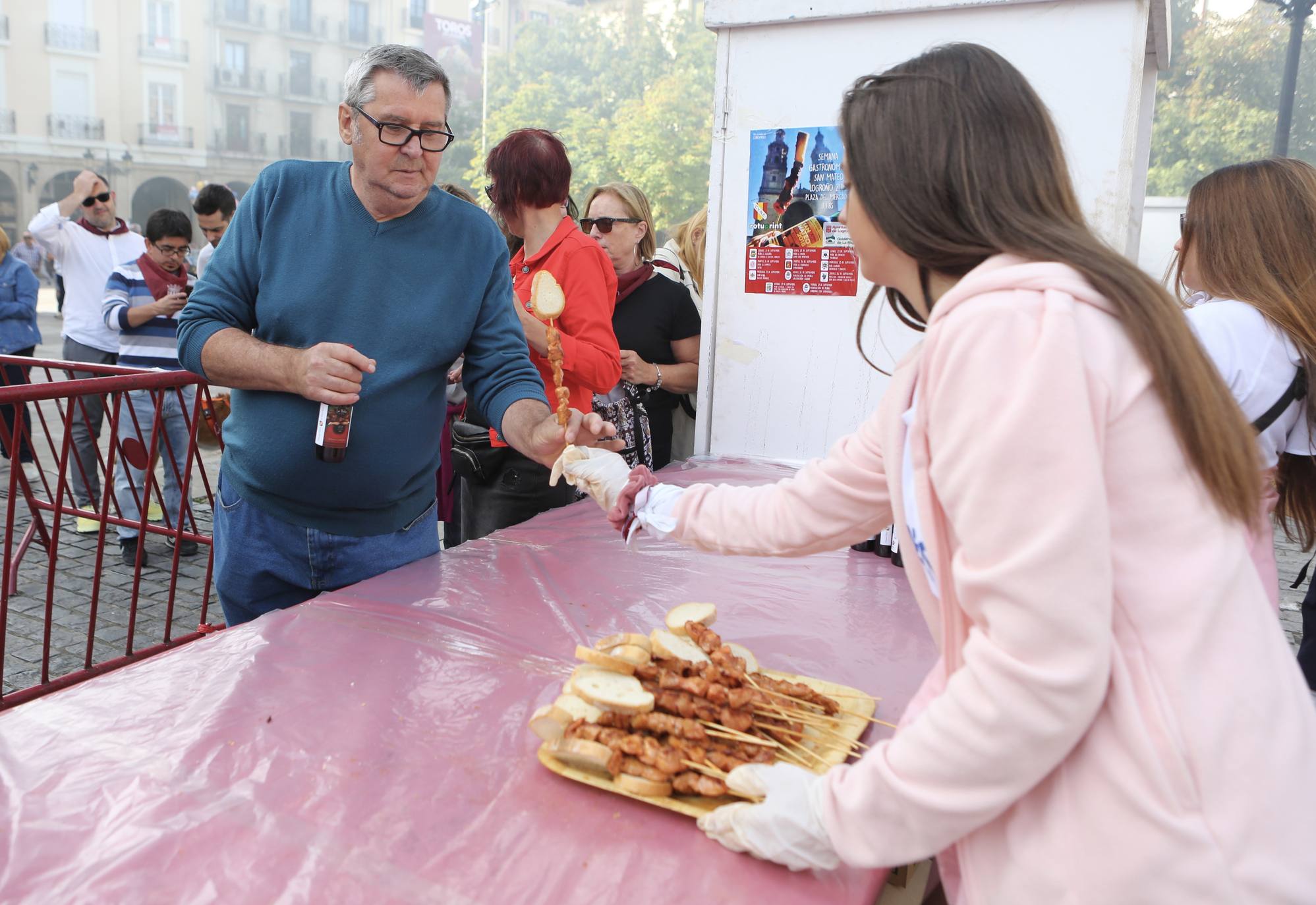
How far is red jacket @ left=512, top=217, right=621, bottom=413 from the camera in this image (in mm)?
3412

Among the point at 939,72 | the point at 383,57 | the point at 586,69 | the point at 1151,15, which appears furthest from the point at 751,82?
the point at 586,69

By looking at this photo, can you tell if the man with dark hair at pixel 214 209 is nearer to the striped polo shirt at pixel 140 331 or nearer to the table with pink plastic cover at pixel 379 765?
the striped polo shirt at pixel 140 331

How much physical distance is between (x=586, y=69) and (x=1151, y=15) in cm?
3852

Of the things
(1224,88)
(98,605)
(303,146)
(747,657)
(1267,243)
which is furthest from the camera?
(303,146)

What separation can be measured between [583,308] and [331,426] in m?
1.39

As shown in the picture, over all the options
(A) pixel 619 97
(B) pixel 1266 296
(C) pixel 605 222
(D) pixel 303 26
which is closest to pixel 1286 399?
(B) pixel 1266 296

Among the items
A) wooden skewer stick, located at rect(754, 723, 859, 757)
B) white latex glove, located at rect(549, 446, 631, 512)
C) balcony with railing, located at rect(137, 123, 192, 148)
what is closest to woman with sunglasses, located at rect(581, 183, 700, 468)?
white latex glove, located at rect(549, 446, 631, 512)

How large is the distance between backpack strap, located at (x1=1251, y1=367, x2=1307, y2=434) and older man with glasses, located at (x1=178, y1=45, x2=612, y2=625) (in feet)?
5.67

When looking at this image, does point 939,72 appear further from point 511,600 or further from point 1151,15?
point 1151,15

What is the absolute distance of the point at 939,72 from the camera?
121 centimetres

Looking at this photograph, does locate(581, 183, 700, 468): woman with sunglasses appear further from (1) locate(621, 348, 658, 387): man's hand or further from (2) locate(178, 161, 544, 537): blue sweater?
(2) locate(178, 161, 544, 537): blue sweater

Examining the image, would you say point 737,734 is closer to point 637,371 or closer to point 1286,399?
point 1286,399

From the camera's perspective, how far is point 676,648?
1906mm

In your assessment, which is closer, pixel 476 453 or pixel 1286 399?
pixel 1286 399
